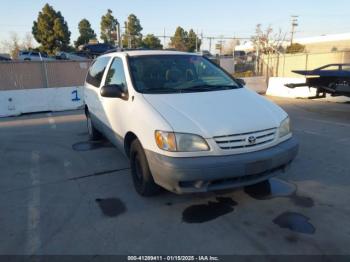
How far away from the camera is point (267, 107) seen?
3.85 meters

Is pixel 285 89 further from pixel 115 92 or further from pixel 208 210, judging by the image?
pixel 208 210

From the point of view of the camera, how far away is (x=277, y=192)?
158 inches

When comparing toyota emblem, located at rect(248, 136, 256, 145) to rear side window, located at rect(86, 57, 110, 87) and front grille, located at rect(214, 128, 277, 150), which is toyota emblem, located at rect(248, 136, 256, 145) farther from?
rear side window, located at rect(86, 57, 110, 87)

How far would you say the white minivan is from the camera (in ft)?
10.6

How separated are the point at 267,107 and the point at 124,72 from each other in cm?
193

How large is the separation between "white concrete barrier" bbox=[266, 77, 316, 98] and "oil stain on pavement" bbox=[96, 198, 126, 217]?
10.9 meters

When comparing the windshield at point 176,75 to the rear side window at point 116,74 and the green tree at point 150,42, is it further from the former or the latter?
the green tree at point 150,42

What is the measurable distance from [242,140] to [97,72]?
350 centimetres

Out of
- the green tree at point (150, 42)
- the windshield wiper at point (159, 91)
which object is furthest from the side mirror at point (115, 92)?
the green tree at point (150, 42)

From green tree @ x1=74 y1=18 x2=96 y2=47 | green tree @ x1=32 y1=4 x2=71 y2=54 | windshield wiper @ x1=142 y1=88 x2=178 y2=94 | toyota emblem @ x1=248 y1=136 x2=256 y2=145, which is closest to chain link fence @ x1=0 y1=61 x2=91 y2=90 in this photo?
windshield wiper @ x1=142 y1=88 x2=178 y2=94

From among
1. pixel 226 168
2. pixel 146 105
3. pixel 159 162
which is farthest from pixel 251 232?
pixel 146 105

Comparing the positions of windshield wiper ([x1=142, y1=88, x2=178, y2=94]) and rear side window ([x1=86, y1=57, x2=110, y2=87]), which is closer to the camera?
windshield wiper ([x1=142, y1=88, x2=178, y2=94])

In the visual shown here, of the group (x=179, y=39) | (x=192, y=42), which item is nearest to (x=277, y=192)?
(x=179, y=39)

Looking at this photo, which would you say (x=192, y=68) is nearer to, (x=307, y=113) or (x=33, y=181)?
(x=33, y=181)
